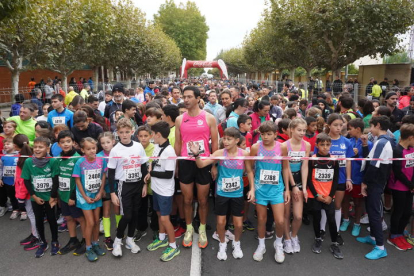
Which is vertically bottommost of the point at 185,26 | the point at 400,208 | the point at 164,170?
the point at 400,208

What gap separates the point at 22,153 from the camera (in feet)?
14.1

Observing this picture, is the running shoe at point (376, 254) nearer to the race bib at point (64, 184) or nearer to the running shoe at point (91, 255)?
the running shoe at point (91, 255)

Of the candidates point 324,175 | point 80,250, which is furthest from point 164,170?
point 324,175

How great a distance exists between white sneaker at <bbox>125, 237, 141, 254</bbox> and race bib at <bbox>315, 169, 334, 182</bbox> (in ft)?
8.35

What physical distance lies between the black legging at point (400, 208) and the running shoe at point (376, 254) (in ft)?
1.46

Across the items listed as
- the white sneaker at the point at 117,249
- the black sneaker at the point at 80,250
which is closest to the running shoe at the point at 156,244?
the white sneaker at the point at 117,249

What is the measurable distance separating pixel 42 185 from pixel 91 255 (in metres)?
1.11

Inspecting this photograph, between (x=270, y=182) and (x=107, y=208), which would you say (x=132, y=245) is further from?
(x=270, y=182)

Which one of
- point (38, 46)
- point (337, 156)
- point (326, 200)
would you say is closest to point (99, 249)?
point (326, 200)

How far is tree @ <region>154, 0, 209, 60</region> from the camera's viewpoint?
189 ft

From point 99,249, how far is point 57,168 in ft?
3.92

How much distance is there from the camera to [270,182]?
12.4ft

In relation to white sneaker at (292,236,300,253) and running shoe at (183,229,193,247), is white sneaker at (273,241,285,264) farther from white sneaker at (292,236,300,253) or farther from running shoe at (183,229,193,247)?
running shoe at (183,229,193,247)

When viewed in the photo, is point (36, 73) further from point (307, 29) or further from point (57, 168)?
point (57, 168)
